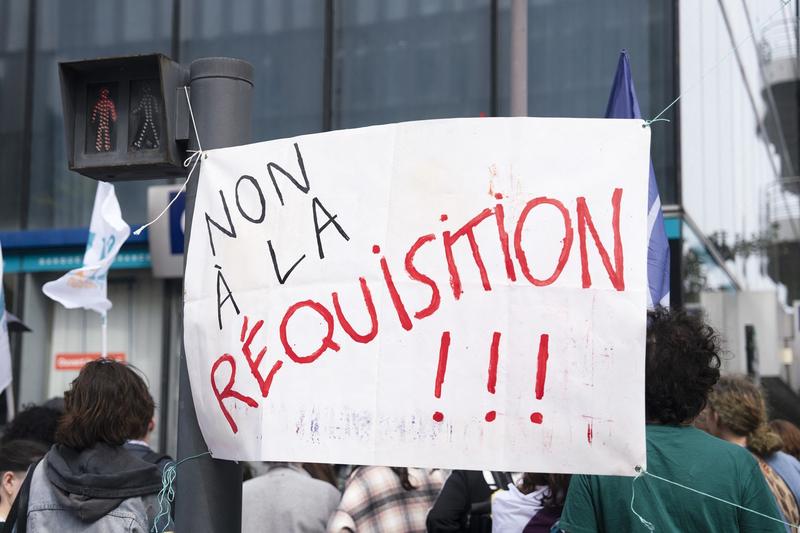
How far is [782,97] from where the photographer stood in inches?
855

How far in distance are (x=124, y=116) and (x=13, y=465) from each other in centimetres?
159

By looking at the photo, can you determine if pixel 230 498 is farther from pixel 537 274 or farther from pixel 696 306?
pixel 696 306

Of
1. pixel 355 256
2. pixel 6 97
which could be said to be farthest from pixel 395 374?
pixel 6 97

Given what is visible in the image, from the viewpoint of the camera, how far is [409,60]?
1098 cm

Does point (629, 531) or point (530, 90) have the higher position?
point (530, 90)

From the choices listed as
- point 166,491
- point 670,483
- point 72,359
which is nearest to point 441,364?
point 670,483

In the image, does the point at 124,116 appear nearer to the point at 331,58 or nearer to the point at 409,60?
the point at 409,60

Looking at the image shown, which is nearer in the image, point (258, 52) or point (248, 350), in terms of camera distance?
point (248, 350)

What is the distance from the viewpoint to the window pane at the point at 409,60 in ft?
35.3

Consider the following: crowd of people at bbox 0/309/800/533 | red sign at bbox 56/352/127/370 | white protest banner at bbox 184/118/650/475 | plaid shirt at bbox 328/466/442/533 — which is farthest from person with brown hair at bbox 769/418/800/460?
red sign at bbox 56/352/127/370

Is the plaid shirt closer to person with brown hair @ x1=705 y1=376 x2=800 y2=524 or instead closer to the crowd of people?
the crowd of people

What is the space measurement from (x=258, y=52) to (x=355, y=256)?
8.89 meters

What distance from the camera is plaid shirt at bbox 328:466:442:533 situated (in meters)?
4.42

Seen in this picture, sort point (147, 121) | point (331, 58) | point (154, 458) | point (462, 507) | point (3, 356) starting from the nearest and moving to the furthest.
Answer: point (147, 121)
point (154, 458)
point (462, 507)
point (3, 356)
point (331, 58)
